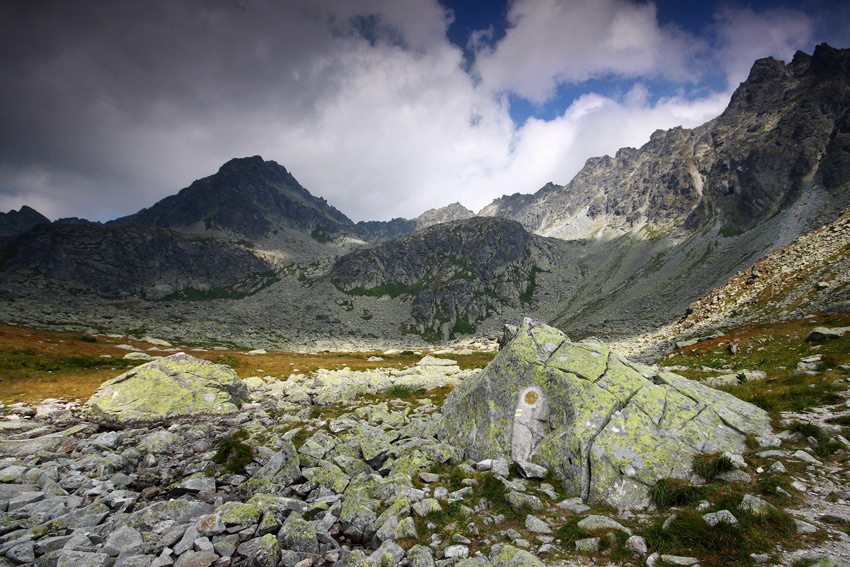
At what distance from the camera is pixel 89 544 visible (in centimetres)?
820

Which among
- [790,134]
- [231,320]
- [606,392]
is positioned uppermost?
→ [790,134]

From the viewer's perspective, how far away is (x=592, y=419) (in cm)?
1017

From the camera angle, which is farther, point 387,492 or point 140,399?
point 140,399

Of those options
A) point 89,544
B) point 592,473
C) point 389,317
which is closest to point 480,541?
Answer: point 592,473

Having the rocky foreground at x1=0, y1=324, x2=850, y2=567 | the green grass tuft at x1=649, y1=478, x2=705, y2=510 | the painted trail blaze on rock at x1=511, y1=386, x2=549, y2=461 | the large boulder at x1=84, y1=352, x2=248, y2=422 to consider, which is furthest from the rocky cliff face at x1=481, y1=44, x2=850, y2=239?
the large boulder at x1=84, y1=352, x2=248, y2=422

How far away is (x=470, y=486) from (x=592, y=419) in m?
4.44

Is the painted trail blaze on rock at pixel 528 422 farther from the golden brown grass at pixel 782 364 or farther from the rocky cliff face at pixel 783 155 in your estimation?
the rocky cliff face at pixel 783 155

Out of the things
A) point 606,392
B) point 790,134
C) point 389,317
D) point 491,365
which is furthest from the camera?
point 389,317

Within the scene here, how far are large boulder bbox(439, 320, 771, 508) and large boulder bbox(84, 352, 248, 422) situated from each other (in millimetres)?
18283

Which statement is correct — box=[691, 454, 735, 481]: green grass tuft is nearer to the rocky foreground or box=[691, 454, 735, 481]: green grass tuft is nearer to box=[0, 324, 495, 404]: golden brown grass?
the rocky foreground

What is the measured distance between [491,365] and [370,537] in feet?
27.3

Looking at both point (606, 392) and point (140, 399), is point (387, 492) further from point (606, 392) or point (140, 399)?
point (140, 399)

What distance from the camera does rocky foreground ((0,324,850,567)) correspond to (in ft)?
21.6

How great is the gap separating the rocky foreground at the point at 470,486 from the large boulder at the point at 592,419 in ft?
0.18
